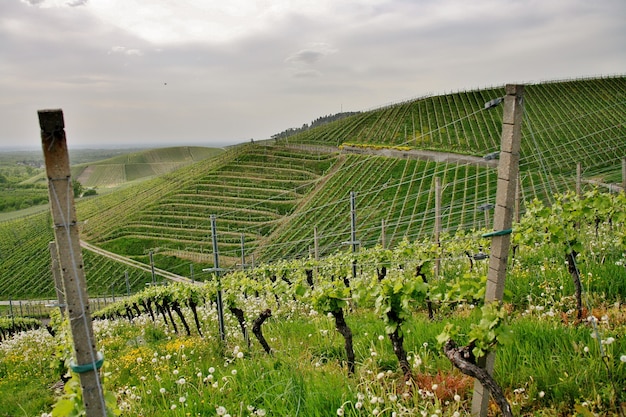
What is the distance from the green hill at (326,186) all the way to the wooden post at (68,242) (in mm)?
27118

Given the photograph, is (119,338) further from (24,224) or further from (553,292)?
(24,224)

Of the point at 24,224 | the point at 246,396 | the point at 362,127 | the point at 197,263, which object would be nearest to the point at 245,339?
the point at 246,396

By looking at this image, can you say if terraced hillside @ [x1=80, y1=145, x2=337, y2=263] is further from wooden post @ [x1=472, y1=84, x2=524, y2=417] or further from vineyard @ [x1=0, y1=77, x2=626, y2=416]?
wooden post @ [x1=472, y1=84, x2=524, y2=417]

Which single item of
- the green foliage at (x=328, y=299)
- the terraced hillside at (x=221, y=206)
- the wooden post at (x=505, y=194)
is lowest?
the terraced hillside at (x=221, y=206)

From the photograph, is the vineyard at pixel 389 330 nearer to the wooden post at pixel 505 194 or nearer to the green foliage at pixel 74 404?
the green foliage at pixel 74 404

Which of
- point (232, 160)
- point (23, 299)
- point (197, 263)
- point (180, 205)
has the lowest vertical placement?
point (23, 299)

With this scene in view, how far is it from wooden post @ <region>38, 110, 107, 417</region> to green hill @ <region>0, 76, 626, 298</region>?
89.0 feet

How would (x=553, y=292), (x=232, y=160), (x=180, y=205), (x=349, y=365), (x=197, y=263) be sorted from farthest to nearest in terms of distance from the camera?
(x=232, y=160), (x=180, y=205), (x=197, y=263), (x=553, y=292), (x=349, y=365)

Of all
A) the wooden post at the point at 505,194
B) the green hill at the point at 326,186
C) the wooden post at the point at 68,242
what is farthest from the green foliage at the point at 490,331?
the green hill at the point at 326,186

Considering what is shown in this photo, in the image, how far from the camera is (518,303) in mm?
6109

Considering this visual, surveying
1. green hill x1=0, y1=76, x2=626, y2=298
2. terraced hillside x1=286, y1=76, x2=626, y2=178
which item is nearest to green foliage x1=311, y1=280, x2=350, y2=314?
green hill x1=0, y1=76, x2=626, y2=298

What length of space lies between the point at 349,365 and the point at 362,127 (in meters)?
64.3

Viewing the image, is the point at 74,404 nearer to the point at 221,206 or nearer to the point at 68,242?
the point at 68,242

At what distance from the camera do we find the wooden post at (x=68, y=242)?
7.69ft
